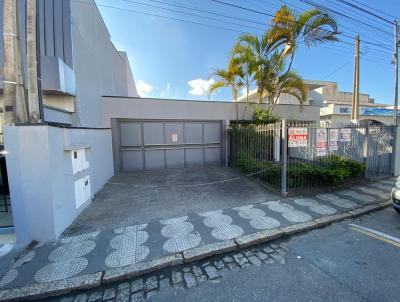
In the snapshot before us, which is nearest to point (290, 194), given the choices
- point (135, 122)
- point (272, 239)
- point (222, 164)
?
point (272, 239)

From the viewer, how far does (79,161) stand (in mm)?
3928

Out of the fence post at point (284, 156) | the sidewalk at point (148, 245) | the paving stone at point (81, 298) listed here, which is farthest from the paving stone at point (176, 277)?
the fence post at point (284, 156)

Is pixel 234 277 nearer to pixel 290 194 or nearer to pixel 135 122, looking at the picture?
pixel 290 194

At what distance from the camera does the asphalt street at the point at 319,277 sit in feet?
6.56

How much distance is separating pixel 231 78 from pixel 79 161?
21.8 ft

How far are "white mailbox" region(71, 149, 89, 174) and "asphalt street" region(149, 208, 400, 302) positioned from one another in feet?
9.63

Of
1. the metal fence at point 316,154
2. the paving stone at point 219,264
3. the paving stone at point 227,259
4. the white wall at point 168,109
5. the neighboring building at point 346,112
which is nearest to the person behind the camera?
the paving stone at point 219,264

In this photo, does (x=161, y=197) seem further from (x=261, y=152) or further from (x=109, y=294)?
(x=261, y=152)

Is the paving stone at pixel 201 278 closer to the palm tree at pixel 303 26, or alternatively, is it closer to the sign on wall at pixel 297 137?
the sign on wall at pixel 297 137

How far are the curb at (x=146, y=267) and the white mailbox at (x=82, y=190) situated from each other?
75.0 inches

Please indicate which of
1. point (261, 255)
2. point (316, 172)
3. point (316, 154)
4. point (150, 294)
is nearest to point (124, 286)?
point (150, 294)

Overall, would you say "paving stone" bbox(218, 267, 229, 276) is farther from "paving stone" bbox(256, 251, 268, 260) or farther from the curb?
"paving stone" bbox(256, 251, 268, 260)

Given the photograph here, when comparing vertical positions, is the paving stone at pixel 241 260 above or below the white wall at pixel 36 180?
below

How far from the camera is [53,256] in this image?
2648 millimetres
